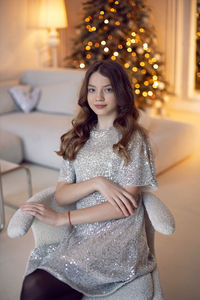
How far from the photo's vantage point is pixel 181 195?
10.1 ft

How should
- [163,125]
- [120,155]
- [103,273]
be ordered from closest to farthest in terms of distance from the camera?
[103,273], [120,155], [163,125]

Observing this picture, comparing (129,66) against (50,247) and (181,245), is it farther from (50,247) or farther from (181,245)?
(50,247)

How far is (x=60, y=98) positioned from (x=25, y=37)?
4.41ft

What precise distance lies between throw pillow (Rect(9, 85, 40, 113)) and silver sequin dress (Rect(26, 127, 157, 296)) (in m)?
2.72

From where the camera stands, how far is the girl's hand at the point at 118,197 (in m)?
1.51

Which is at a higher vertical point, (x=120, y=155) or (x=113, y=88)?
(x=113, y=88)

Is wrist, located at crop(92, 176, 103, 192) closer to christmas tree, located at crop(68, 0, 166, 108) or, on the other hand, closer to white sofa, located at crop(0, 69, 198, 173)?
white sofa, located at crop(0, 69, 198, 173)

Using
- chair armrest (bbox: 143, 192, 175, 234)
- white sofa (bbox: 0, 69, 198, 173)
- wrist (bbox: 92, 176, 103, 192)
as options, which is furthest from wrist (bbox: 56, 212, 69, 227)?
white sofa (bbox: 0, 69, 198, 173)

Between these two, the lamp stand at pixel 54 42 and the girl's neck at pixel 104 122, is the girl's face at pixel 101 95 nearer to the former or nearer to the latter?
the girl's neck at pixel 104 122

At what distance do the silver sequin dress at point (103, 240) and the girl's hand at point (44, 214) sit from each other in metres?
0.09

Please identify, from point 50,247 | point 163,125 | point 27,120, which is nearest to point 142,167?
point 50,247

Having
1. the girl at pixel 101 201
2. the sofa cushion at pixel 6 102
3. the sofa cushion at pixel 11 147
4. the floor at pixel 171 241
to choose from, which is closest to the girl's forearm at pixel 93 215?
the girl at pixel 101 201

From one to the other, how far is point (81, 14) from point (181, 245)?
12.0 feet

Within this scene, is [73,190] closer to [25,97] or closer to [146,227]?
[146,227]
